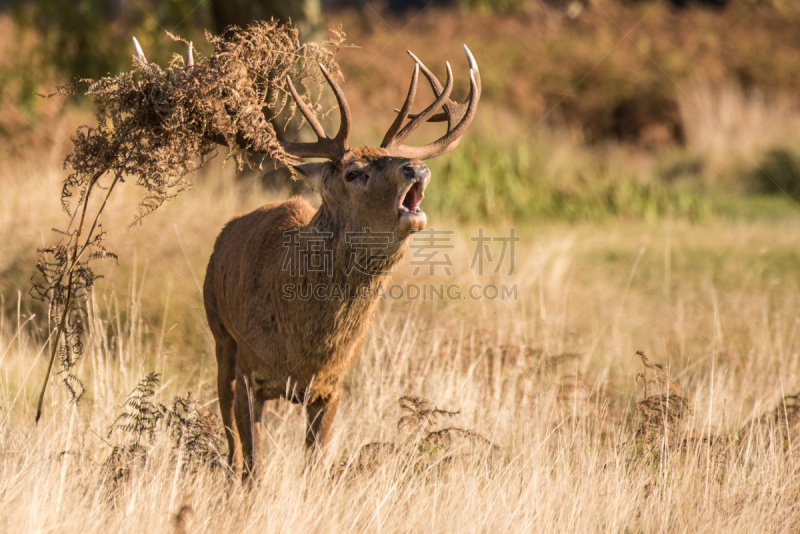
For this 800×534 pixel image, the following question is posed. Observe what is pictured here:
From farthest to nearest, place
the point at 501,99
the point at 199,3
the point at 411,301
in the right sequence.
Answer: the point at 501,99 < the point at 199,3 < the point at 411,301

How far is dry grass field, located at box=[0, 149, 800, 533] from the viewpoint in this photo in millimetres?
4090

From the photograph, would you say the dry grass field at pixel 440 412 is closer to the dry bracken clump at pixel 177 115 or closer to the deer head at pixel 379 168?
the dry bracken clump at pixel 177 115

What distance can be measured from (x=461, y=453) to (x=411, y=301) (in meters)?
2.34

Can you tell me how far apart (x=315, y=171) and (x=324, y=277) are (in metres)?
0.64

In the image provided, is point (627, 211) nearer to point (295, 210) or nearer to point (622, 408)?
point (622, 408)

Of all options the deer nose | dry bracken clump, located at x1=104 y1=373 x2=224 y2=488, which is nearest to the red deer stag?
the deer nose

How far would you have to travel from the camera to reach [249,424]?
471 cm

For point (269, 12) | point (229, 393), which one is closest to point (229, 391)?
point (229, 393)

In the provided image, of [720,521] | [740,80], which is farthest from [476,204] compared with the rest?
[740,80]

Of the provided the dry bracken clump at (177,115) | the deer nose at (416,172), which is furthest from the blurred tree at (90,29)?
the deer nose at (416,172)

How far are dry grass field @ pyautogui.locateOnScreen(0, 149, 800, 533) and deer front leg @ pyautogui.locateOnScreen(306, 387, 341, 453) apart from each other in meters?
0.11

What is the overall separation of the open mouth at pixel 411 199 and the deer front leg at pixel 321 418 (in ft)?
3.94

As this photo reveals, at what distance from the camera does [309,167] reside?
4840 millimetres

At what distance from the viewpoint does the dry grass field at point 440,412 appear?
4090mm
